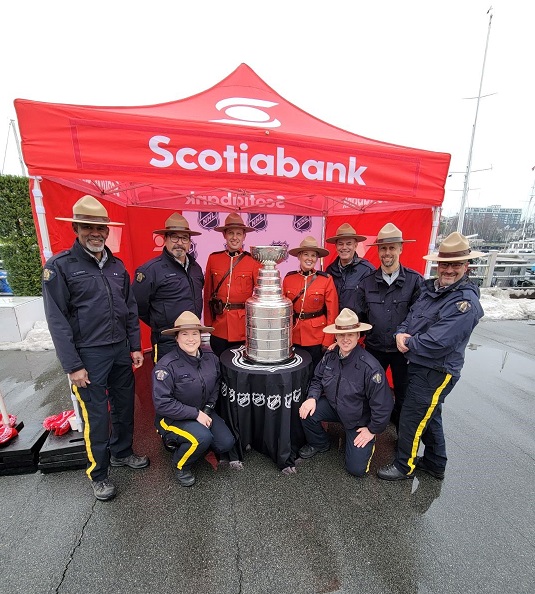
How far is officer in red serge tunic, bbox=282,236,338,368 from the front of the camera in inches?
126

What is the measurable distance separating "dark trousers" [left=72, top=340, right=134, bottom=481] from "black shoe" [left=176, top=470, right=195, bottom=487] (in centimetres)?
57

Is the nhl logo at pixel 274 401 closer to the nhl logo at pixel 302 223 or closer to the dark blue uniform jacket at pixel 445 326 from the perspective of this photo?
the dark blue uniform jacket at pixel 445 326

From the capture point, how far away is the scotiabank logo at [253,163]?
8.13 ft

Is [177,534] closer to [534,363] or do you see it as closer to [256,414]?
[256,414]

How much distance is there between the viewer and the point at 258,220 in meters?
5.74

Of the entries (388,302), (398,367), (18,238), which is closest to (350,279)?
(388,302)

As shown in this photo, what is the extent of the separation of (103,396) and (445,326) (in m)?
2.59

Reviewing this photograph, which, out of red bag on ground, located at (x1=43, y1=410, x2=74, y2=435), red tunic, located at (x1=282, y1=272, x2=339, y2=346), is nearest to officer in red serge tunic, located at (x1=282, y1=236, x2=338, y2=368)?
red tunic, located at (x1=282, y1=272, x2=339, y2=346)

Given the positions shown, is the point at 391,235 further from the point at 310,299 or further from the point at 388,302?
the point at 310,299

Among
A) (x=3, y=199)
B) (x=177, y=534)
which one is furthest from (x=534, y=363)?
(x=3, y=199)

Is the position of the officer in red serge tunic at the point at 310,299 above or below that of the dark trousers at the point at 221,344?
above

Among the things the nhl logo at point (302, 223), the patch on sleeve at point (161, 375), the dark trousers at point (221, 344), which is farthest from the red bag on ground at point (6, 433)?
the nhl logo at point (302, 223)

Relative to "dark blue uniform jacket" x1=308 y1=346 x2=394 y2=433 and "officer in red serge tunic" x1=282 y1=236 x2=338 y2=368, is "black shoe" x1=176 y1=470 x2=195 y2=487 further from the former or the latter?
"officer in red serge tunic" x1=282 y1=236 x2=338 y2=368

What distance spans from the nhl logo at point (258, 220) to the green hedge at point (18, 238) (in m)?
5.31
